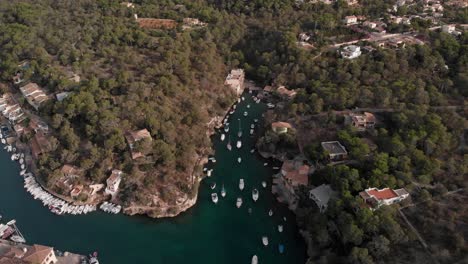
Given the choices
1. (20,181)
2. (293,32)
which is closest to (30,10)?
(20,181)

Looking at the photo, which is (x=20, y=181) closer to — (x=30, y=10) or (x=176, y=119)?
(x=176, y=119)

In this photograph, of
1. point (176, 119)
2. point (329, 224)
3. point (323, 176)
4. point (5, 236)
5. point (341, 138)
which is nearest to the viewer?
point (329, 224)

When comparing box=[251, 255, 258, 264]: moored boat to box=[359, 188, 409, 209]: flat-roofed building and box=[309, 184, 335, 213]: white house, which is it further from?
box=[359, 188, 409, 209]: flat-roofed building

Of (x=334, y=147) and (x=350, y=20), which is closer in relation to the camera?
(x=334, y=147)

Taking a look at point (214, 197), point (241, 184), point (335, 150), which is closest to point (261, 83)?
point (335, 150)

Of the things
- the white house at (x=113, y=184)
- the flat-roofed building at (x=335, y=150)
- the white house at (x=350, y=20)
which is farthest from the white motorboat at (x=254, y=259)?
the white house at (x=350, y=20)

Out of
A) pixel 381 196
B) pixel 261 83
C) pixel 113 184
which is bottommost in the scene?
pixel 261 83

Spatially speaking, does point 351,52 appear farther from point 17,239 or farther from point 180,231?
point 17,239

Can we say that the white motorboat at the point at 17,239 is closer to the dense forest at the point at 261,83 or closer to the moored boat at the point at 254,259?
the dense forest at the point at 261,83
